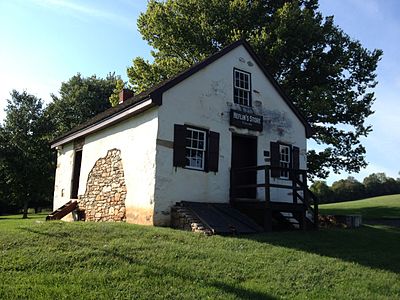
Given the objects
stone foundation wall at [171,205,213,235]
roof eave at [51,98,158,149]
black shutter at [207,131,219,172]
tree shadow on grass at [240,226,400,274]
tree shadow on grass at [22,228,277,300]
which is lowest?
tree shadow on grass at [22,228,277,300]

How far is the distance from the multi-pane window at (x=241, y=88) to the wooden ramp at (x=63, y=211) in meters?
8.30

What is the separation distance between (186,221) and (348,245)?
4.58 metres

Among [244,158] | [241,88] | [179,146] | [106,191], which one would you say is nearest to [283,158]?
[244,158]

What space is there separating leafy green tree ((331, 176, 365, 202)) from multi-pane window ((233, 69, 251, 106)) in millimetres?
46157

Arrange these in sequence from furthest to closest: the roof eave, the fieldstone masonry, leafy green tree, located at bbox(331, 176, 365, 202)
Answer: leafy green tree, located at bbox(331, 176, 365, 202)
the fieldstone masonry
the roof eave

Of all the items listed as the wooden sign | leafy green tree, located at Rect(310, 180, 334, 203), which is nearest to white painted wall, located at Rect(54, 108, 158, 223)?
the wooden sign

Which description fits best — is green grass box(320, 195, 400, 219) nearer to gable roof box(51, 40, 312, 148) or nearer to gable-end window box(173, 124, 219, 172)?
gable roof box(51, 40, 312, 148)

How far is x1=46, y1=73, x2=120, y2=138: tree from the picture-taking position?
1549 inches

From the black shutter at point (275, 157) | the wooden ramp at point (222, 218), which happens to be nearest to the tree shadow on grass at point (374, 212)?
the black shutter at point (275, 157)

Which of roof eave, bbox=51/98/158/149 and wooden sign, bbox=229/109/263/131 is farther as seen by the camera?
wooden sign, bbox=229/109/263/131

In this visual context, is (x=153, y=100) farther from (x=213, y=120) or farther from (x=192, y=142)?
(x=213, y=120)

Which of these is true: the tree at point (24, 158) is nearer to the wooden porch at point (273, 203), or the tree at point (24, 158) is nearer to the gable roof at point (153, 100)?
the gable roof at point (153, 100)

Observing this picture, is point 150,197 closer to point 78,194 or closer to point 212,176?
point 212,176

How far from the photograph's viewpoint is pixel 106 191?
15531 millimetres
